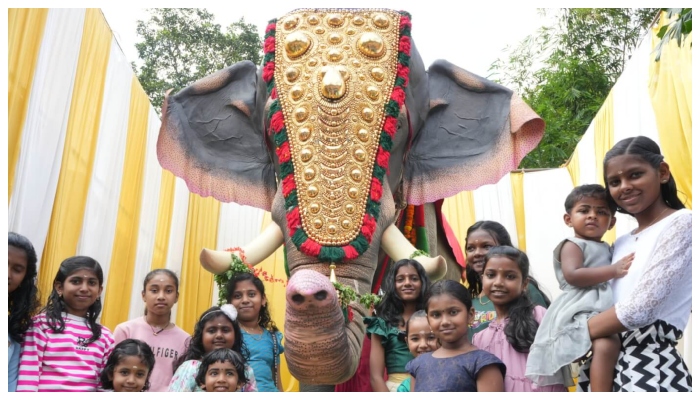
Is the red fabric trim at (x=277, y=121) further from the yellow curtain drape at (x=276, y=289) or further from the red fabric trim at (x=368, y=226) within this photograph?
the yellow curtain drape at (x=276, y=289)

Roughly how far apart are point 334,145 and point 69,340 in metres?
1.26

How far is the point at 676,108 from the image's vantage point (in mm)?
4418

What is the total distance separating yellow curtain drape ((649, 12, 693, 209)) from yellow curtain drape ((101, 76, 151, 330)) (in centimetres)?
306

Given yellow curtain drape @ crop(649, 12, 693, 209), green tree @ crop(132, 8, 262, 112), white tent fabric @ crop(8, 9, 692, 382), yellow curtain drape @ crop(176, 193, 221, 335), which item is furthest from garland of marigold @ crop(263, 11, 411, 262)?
green tree @ crop(132, 8, 262, 112)

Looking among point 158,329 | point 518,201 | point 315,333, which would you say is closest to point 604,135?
point 518,201

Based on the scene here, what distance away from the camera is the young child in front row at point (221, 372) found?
2.83 metres

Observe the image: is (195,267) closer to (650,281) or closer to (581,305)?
(581,305)

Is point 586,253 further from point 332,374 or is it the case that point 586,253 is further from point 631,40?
point 631,40

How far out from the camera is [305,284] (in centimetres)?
233

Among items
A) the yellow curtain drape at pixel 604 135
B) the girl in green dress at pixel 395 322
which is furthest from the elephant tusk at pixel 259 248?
the yellow curtain drape at pixel 604 135

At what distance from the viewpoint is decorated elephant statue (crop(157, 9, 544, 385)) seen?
320cm

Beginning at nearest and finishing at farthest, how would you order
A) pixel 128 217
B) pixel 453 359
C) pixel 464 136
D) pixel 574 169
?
pixel 453 359, pixel 464 136, pixel 128 217, pixel 574 169

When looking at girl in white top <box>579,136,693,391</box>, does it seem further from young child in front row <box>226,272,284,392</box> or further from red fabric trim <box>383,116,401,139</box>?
young child in front row <box>226,272,284,392</box>

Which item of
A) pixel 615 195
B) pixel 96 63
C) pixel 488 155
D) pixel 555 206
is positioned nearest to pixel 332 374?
pixel 615 195
